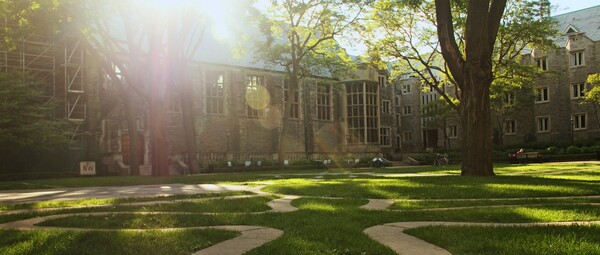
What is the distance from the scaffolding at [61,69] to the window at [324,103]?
76.5 ft

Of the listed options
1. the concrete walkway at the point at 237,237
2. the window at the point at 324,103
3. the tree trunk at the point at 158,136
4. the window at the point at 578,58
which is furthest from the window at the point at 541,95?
the concrete walkway at the point at 237,237

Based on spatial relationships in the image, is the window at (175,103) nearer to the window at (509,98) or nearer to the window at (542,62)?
the window at (509,98)

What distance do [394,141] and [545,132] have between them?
15.8 meters

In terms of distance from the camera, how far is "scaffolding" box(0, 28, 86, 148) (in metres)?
31.6

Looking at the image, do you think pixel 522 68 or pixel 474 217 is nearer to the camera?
pixel 474 217

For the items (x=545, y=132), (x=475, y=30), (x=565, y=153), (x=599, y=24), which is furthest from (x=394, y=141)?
(x=475, y=30)

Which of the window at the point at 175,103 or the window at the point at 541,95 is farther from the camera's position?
the window at the point at 541,95

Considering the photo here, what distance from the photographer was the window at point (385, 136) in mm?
55525

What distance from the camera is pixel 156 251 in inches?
169

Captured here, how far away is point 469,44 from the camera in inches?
571

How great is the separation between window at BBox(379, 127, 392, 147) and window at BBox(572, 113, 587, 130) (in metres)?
18.7

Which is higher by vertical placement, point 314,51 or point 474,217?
point 314,51

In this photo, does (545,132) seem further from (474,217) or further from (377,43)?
(474,217)

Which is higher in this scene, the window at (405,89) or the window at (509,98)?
the window at (405,89)
